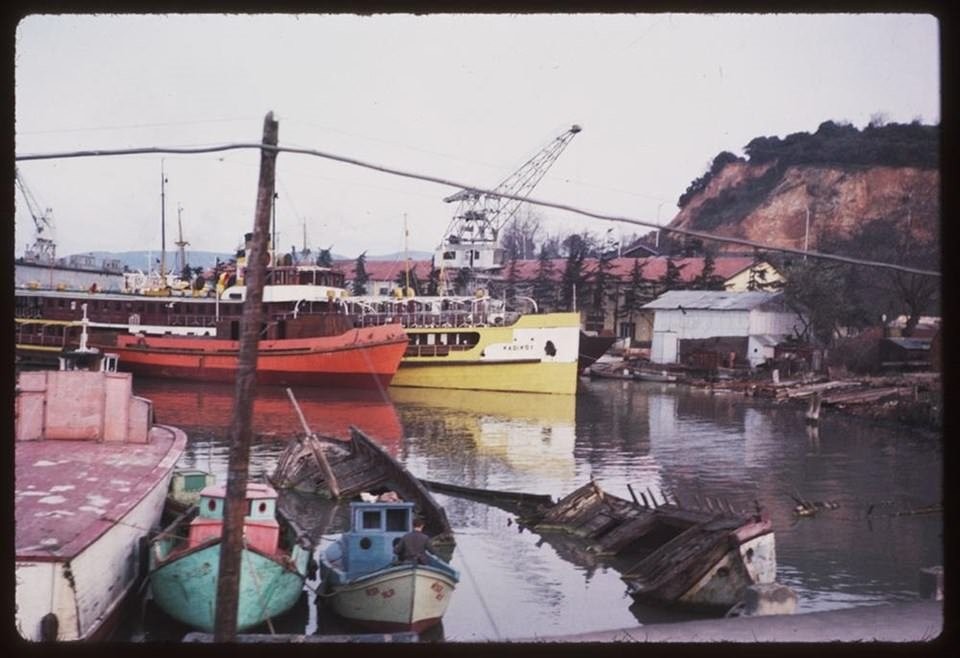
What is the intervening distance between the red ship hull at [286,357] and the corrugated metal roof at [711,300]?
11458mm

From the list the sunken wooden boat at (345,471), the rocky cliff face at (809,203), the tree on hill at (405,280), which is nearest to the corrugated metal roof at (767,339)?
the rocky cliff face at (809,203)

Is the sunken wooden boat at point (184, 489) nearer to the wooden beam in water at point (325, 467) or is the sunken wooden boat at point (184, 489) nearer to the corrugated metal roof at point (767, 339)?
the wooden beam in water at point (325, 467)

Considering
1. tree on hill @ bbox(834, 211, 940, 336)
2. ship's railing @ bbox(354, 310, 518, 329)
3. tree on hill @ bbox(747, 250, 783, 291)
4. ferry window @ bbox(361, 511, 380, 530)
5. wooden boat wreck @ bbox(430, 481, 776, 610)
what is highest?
tree on hill @ bbox(747, 250, 783, 291)

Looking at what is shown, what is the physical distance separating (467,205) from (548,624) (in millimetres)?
17300

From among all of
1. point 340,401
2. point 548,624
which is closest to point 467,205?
point 340,401

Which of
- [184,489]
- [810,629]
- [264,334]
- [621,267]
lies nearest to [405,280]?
[264,334]

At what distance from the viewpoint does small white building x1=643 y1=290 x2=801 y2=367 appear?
28938mm

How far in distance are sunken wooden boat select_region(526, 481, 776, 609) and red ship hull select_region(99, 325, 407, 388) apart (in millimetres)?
11004

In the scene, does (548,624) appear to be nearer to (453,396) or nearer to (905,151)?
(905,151)

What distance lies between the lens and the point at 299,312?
2423cm

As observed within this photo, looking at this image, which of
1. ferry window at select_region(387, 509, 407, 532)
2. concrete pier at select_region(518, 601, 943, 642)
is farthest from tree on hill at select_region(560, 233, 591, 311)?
concrete pier at select_region(518, 601, 943, 642)

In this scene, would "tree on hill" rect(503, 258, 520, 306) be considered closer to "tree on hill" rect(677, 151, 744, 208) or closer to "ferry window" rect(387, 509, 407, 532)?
"tree on hill" rect(677, 151, 744, 208)

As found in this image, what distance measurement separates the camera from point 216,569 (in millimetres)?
7652

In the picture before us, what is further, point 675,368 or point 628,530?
point 675,368
